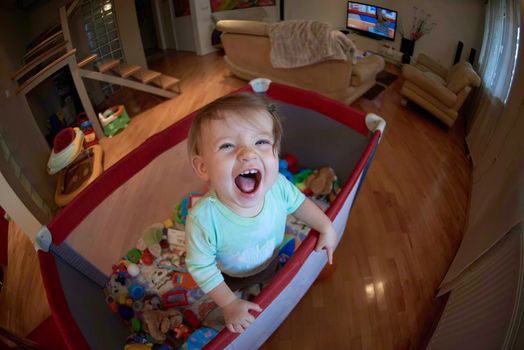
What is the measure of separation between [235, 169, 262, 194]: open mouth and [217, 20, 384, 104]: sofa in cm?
166

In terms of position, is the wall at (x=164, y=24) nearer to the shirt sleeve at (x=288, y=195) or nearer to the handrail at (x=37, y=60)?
the handrail at (x=37, y=60)

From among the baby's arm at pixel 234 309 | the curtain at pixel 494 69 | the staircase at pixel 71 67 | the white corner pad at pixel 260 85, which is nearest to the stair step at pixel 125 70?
the staircase at pixel 71 67

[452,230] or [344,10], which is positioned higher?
[344,10]

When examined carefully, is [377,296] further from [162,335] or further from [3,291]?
[3,291]

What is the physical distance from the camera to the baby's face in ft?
2.13

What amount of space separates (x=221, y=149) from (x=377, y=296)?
91cm

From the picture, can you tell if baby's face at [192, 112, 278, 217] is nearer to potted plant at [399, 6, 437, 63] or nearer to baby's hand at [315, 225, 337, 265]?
baby's hand at [315, 225, 337, 265]

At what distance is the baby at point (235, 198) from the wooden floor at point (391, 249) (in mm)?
469

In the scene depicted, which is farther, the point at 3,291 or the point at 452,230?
the point at 452,230

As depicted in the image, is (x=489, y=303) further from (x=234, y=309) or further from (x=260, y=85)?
(x=260, y=85)

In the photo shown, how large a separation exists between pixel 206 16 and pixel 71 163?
2.25m

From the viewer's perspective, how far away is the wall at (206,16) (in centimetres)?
310


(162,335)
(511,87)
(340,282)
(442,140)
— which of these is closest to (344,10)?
(442,140)

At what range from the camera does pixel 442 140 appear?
6.49 feet
